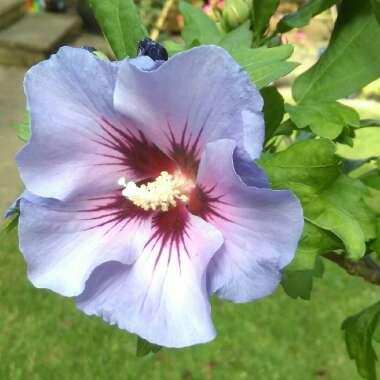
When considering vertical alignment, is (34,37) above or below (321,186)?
below

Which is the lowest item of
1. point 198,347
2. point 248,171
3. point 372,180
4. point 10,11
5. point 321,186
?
point 10,11

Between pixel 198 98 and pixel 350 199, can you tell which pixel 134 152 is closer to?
pixel 198 98

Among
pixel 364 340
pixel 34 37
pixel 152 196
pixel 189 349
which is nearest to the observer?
pixel 152 196

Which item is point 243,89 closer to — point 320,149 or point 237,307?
point 320,149

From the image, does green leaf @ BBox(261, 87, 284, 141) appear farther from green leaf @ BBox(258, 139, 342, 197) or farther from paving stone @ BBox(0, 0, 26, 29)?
paving stone @ BBox(0, 0, 26, 29)

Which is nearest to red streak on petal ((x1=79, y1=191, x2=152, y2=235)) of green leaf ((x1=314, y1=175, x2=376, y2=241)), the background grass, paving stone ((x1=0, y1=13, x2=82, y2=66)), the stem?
green leaf ((x1=314, y1=175, x2=376, y2=241))

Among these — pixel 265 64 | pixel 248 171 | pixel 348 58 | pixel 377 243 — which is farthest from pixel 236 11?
pixel 248 171

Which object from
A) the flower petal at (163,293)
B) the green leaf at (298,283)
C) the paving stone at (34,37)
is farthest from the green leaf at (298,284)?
the paving stone at (34,37)
